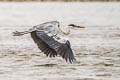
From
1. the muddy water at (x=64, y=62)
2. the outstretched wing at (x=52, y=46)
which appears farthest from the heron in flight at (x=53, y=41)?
the muddy water at (x=64, y=62)

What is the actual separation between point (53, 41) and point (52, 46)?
10 centimetres

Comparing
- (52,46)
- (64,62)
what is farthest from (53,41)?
(64,62)

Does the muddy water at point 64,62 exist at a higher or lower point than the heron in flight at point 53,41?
lower

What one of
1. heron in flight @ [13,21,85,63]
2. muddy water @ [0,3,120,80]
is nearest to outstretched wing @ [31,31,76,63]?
heron in flight @ [13,21,85,63]

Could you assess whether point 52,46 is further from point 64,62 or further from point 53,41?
point 64,62

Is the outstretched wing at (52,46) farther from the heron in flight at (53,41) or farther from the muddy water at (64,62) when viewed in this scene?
the muddy water at (64,62)

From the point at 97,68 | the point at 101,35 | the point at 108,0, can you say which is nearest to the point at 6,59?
the point at 97,68

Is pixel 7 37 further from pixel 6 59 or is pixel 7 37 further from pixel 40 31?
pixel 40 31

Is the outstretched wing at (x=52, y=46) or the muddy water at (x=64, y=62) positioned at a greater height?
the outstretched wing at (x=52, y=46)

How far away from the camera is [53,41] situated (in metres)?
8.83

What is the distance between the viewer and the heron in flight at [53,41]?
8.68 metres

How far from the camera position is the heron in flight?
8.68 meters

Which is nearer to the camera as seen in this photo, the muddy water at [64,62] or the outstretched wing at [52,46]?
the outstretched wing at [52,46]

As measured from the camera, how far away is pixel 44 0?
171 ft
